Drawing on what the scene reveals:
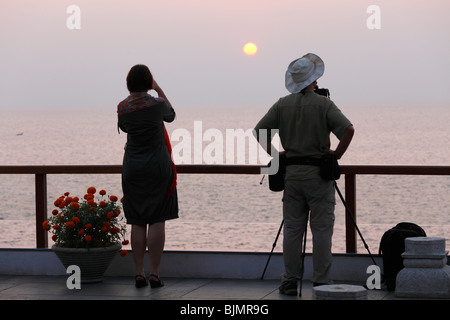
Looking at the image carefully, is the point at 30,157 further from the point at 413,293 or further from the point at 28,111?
the point at 413,293

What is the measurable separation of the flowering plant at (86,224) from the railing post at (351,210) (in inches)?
62.0

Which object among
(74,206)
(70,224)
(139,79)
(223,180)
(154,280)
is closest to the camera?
(139,79)

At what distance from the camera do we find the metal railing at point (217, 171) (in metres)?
6.12

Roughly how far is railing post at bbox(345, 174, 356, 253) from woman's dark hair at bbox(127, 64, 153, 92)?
5.19 ft

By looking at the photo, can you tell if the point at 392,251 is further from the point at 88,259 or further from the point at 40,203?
the point at 40,203

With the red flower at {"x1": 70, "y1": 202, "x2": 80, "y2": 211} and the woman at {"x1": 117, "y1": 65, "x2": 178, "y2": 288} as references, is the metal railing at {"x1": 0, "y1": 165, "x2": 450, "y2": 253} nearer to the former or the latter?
the red flower at {"x1": 70, "y1": 202, "x2": 80, "y2": 211}

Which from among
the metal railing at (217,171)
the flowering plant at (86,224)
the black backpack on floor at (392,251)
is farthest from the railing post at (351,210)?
the flowering plant at (86,224)

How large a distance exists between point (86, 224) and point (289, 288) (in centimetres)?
151

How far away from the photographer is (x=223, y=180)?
6.82 metres

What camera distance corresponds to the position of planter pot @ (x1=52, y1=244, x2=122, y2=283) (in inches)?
238

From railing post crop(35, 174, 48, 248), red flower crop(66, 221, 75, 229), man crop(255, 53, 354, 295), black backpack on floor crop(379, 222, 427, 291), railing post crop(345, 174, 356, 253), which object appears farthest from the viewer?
railing post crop(35, 174, 48, 248)

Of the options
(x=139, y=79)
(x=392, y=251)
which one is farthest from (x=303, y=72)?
(x=392, y=251)

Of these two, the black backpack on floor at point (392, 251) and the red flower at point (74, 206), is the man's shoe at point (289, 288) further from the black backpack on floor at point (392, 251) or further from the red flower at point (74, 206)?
the red flower at point (74, 206)

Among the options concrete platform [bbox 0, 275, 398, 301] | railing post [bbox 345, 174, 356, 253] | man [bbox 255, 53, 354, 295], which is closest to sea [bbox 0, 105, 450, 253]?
railing post [bbox 345, 174, 356, 253]
